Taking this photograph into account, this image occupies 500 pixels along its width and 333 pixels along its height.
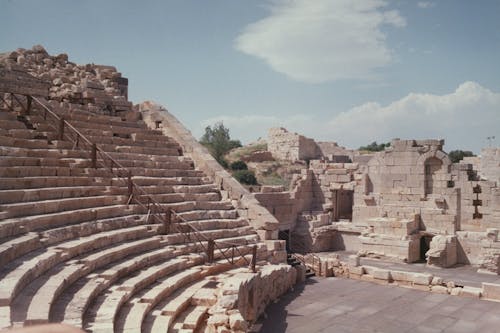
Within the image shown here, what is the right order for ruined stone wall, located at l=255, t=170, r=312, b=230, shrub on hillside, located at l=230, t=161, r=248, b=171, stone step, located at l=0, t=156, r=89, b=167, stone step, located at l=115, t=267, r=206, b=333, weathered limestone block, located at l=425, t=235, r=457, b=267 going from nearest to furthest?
stone step, located at l=115, t=267, r=206, b=333 → stone step, located at l=0, t=156, r=89, b=167 → weathered limestone block, located at l=425, t=235, r=457, b=267 → ruined stone wall, located at l=255, t=170, r=312, b=230 → shrub on hillside, located at l=230, t=161, r=248, b=171

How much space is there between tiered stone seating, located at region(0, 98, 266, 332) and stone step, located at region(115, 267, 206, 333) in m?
0.02

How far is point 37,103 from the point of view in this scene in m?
13.1

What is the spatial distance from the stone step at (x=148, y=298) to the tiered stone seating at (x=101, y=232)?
0.07 feet

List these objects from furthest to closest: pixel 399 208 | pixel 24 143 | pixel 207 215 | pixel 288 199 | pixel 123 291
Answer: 1. pixel 288 199
2. pixel 399 208
3. pixel 207 215
4. pixel 24 143
5. pixel 123 291

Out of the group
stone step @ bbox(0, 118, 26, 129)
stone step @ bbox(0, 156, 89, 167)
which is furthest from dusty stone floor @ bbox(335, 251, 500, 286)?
stone step @ bbox(0, 118, 26, 129)

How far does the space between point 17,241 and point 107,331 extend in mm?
2321

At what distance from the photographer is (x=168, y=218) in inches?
457

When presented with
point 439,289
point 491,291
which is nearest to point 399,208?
point 439,289

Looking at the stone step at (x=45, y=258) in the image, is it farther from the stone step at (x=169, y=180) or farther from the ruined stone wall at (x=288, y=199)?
the ruined stone wall at (x=288, y=199)

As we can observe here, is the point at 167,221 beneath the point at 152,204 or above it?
beneath

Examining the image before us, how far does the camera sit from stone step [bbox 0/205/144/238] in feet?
25.4

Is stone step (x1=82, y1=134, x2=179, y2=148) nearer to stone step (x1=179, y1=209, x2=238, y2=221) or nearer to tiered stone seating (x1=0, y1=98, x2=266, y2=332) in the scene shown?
tiered stone seating (x1=0, y1=98, x2=266, y2=332)

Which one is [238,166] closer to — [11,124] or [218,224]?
[218,224]

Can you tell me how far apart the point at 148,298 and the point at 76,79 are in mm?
11198
